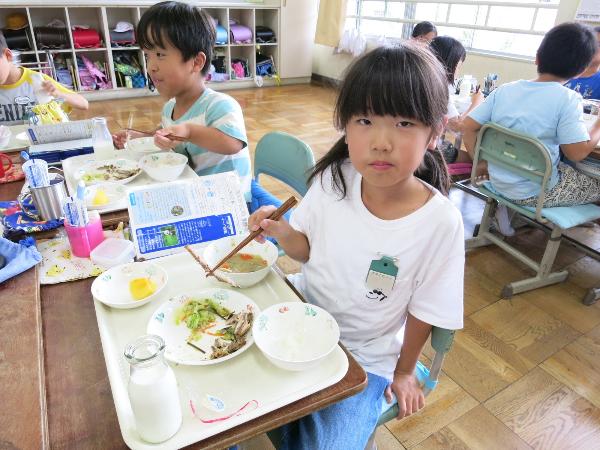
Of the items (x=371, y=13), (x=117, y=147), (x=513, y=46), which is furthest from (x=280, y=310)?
(x=371, y=13)

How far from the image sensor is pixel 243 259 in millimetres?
896

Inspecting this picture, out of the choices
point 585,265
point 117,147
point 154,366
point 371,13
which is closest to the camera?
point 154,366

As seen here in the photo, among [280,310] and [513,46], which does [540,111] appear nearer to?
[280,310]

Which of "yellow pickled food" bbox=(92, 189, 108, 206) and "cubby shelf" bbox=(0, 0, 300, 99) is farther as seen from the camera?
"cubby shelf" bbox=(0, 0, 300, 99)

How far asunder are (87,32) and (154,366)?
16.3 feet

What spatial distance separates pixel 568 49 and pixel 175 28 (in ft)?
4.90

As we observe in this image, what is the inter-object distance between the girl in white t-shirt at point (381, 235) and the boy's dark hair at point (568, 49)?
1.21 metres

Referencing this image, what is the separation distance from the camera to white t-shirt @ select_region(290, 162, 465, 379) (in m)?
0.80

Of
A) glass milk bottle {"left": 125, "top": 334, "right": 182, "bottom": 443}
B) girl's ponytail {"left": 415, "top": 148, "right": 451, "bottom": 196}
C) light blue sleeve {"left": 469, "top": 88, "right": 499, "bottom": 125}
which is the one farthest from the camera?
light blue sleeve {"left": 469, "top": 88, "right": 499, "bottom": 125}

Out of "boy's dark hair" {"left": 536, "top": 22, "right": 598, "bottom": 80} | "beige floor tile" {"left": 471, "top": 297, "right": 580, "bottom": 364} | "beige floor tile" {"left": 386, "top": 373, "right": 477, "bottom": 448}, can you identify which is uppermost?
"boy's dark hair" {"left": 536, "top": 22, "right": 598, "bottom": 80}

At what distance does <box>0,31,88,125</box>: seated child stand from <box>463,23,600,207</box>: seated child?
1917 mm

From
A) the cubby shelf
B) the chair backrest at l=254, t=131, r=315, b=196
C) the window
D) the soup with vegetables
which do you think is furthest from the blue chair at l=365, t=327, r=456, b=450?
the cubby shelf

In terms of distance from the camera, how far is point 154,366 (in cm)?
50

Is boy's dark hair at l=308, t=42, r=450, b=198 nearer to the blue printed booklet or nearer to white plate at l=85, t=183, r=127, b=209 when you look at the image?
the blue printed booklet
